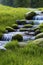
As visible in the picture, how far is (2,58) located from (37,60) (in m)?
1.39

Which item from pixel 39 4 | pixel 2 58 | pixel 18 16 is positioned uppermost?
pixel 2 58

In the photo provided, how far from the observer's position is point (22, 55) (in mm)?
10023

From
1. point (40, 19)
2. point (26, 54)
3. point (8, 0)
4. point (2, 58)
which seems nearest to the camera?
point (2, 58)

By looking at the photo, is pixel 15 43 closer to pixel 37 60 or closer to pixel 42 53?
pixel 42 53

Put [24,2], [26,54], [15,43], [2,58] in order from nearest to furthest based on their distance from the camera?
1. [2,58]
2. [26,54]
3. [15,43]
4. [24,2]

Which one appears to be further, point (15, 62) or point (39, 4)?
point (39, 4)

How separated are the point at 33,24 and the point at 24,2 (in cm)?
2992

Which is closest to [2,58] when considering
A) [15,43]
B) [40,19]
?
[15,43]

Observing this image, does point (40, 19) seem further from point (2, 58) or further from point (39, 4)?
point (39, 4)

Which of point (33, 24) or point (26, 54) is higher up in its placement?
point (26, 54)

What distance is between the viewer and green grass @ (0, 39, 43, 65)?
877 cm

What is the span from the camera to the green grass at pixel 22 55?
28.8 ft

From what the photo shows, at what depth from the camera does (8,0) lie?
62406 millimetres

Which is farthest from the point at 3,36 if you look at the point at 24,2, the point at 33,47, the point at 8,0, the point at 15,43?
the point at 8,0
